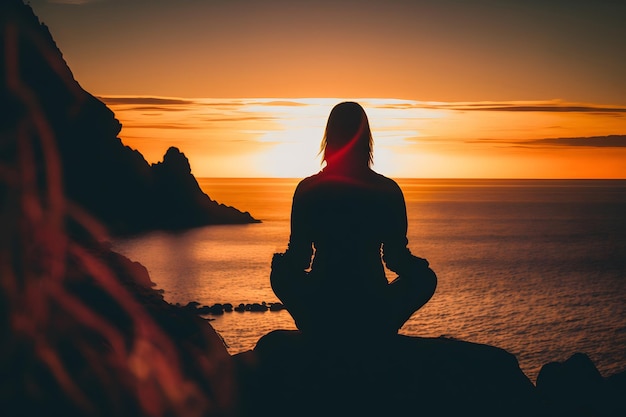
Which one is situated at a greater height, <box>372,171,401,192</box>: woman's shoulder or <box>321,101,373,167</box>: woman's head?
<box>321,101,373,167</box>: woman's head

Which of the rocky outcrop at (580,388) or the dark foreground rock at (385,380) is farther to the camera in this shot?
the rocky outcrop at (580,388)

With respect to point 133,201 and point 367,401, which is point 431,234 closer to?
point 133,201

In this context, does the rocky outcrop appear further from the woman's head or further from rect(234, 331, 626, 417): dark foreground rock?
the woman's head

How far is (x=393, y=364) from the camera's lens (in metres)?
4.67

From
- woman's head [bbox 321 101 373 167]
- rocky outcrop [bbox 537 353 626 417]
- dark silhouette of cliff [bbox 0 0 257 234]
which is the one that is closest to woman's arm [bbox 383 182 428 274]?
woman's head [bbox 321 101 373 167]

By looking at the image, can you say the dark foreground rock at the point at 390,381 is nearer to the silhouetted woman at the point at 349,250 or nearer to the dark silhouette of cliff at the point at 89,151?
the silhouetted woman at the point at 349,250

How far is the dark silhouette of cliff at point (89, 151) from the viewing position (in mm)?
62656

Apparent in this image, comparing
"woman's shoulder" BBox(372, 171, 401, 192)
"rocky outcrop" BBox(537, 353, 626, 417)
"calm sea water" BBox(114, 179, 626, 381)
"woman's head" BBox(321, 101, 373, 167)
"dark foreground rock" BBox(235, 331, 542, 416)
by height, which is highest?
"woman's head" BBox(321, 101, 373, 167)

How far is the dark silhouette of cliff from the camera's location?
6266 cm

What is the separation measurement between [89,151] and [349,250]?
105 m

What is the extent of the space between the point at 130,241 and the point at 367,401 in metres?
129

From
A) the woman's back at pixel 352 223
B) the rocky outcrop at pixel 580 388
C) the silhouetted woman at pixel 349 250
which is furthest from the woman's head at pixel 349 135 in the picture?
the rocky outcrop at pixel 580 388

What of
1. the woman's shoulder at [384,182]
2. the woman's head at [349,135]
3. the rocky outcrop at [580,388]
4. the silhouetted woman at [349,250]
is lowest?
the rocky outcrop at [580,388]

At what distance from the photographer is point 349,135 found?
4660 mm
